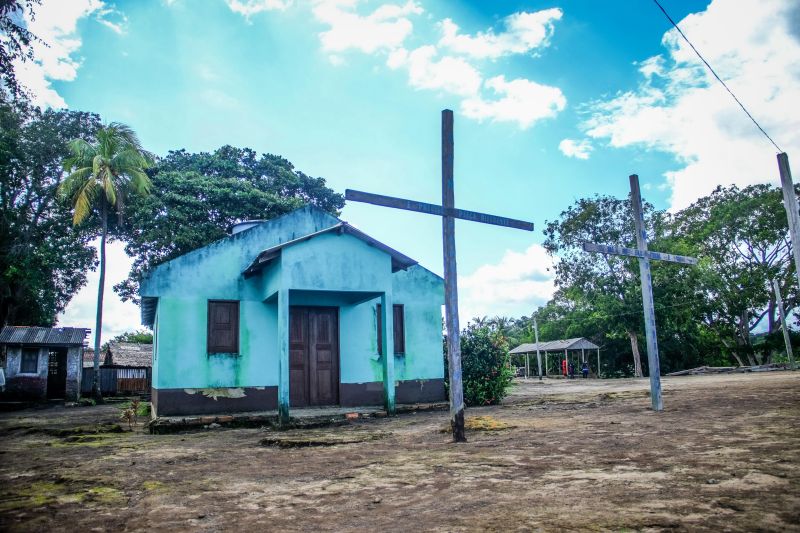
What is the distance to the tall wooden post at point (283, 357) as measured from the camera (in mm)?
10703

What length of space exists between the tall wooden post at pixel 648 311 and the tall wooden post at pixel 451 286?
4.43 m

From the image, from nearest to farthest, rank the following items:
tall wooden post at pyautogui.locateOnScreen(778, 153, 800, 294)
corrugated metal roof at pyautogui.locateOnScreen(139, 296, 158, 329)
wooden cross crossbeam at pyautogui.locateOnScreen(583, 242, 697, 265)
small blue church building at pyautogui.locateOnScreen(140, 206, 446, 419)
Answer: wooden cross crossbeam at pyautogui.locateOnScreen(583, 242, 697, 265)
tall wooden post at pyautogui.locateOnScreen(778, 153, 800, 294)
small blue church building at pyautogui.locateOnScreen(140, 206, 446, 419)
corrugated metal roof at pyautogui.locateOnScreen(139, 296, 158, 329)

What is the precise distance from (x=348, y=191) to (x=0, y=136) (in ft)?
79.2

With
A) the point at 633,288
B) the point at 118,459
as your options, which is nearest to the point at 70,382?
the point at 118,459

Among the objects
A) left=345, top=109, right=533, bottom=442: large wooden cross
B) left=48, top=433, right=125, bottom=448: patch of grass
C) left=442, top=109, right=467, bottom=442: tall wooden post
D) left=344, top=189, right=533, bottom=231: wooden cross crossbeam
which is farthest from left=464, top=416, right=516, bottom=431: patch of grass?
left=48, top=433, right=125, bottom=448: patch of grass

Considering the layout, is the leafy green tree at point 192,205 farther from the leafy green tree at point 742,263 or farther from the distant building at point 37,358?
the leafy green tree at point 742,263

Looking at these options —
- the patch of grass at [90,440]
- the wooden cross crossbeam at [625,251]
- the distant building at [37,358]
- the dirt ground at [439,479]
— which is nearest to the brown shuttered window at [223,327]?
the patch of grass at [90,440]

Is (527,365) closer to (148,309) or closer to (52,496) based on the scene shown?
(148,309)

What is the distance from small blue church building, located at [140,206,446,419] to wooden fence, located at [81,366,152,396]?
17908mm

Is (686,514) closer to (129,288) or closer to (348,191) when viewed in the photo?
(348,191)

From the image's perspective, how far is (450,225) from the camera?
791 centimetres

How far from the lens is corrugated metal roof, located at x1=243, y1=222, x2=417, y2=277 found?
1148 centimetres

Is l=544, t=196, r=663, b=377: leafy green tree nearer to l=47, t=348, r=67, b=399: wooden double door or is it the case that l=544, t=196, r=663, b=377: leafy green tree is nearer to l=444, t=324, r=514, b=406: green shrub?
l=444, t=324, r=514, b=406: green shrub

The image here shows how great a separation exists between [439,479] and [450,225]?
4.00 m
